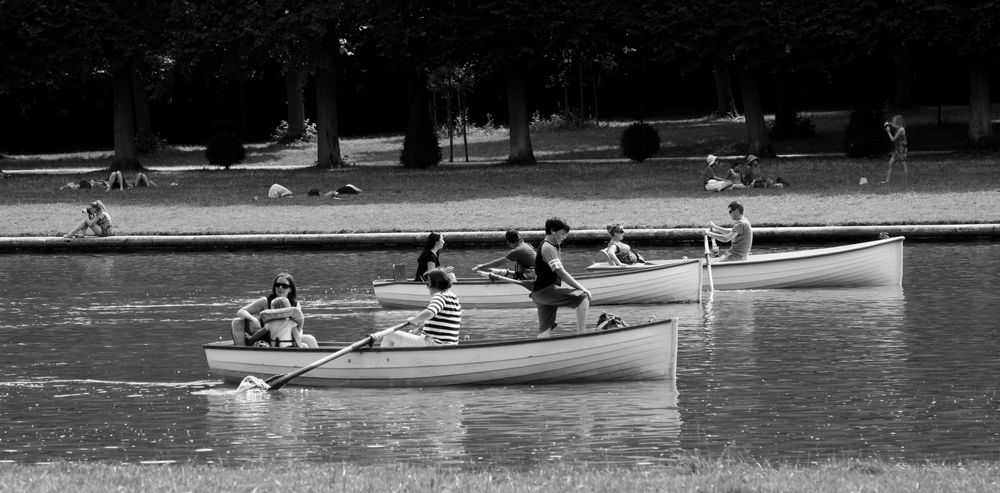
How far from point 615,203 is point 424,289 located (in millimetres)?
14371

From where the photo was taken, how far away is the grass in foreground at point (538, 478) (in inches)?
397

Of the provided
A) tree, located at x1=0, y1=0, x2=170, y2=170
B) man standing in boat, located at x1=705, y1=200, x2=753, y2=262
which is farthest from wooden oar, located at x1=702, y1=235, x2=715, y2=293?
tree, located at x1=0, y1=0, x2=170, y2=170

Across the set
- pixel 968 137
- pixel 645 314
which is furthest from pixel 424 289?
pixel 968 137

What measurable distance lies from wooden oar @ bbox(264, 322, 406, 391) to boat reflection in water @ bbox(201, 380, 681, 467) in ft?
0.49

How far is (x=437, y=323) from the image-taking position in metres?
16.5

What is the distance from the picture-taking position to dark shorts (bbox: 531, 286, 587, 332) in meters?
17.9

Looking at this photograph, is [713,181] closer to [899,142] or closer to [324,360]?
[899,142]

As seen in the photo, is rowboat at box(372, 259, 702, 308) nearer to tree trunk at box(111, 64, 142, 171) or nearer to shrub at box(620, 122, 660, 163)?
shrub at box(620, 122, 660, 163)

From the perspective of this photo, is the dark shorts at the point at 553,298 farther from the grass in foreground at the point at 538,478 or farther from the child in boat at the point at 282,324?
the grass in foreground at the point at 538,478

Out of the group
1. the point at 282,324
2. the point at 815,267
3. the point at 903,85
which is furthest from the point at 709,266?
the point at 903,85

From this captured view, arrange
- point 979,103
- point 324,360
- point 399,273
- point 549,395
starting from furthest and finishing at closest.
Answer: point 979,103 < point 399,273 < point 324,360 < point 549,395

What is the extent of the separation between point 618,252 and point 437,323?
8.29 metres

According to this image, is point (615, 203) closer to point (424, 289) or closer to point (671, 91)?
point (424, 289)

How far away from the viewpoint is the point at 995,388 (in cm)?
1520
